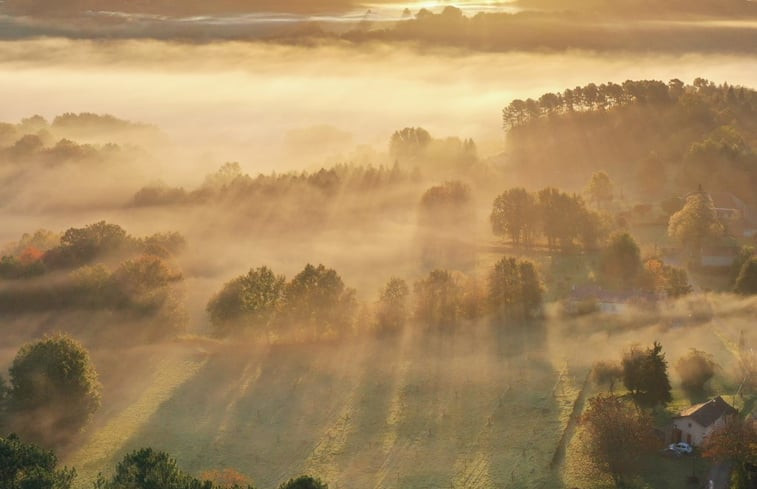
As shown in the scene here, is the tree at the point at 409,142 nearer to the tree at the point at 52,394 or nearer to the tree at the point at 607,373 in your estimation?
the tree at the point at 607,373

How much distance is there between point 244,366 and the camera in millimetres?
47531

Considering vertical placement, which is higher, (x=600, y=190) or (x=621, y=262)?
(x=600, y=190)

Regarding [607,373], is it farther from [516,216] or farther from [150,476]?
[516,216]

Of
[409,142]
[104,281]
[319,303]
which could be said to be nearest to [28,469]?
[319,303]

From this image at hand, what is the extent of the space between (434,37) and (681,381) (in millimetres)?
95749

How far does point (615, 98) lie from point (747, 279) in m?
51.0

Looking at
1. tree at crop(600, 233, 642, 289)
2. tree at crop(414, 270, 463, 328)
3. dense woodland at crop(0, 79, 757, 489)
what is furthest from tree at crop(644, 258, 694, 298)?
tree at crop(414, 270, 463, 328)

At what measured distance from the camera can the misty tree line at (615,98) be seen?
102m

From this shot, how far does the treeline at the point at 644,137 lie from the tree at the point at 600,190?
448 cm

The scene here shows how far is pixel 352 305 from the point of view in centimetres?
5241

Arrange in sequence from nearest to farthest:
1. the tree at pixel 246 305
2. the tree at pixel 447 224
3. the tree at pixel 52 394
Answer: the tree at pixel 52 394 < the tree at pixel 246 305 < the tree at pixel 447 224

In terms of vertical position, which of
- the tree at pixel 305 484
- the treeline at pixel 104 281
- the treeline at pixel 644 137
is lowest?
the treeline at pixel 104 281

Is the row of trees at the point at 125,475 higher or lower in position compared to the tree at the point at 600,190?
lower

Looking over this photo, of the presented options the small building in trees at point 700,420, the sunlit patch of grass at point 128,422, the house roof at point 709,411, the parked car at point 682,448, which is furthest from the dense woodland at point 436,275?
the parked car at point 682,448
